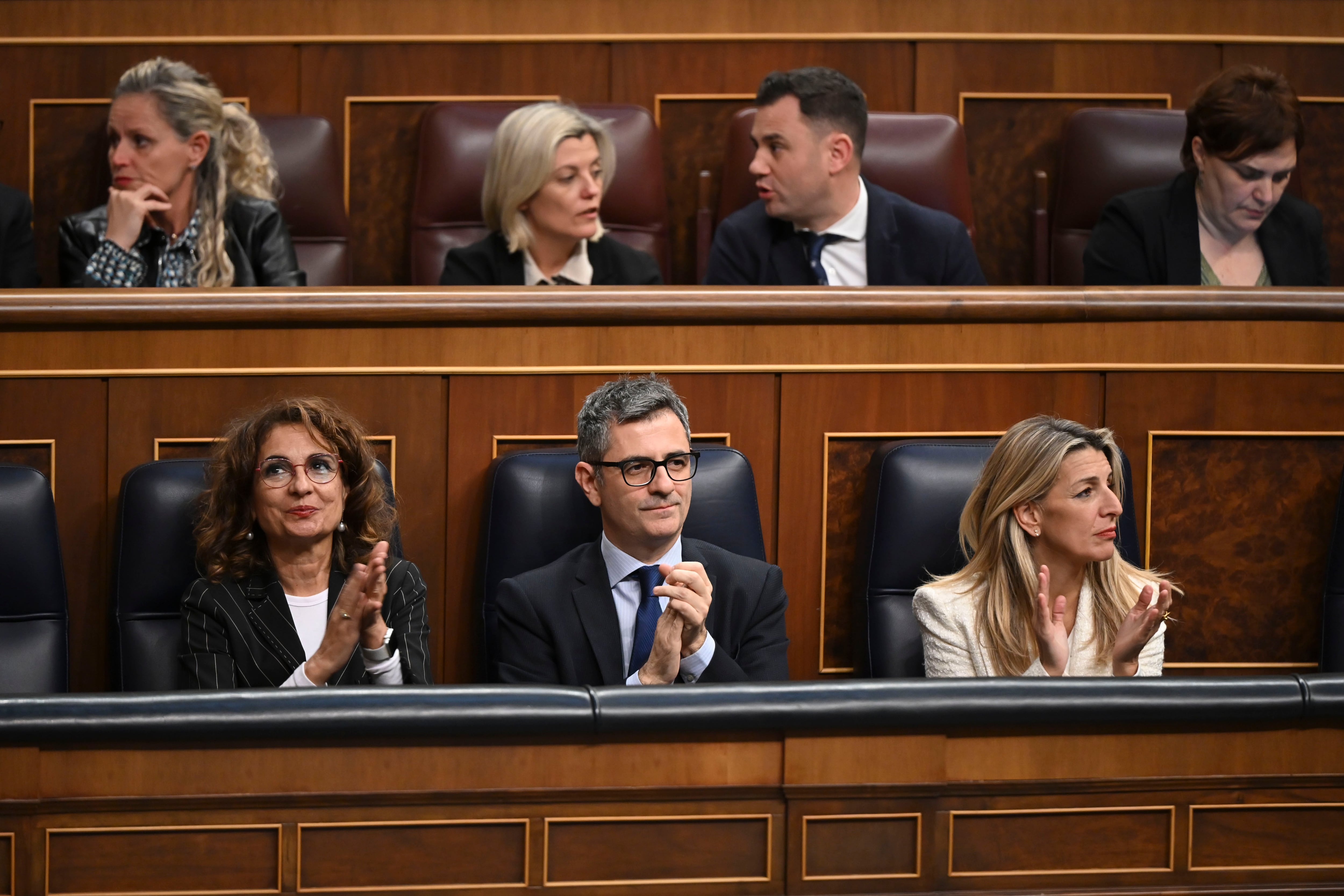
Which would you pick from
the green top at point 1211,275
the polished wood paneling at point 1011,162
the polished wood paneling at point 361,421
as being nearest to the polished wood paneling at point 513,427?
the polished wood paneling at point 361,421

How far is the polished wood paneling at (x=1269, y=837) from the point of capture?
2.69 ft

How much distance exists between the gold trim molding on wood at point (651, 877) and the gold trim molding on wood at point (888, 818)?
0.08 feet

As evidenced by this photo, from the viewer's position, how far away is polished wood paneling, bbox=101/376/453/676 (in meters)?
1.20

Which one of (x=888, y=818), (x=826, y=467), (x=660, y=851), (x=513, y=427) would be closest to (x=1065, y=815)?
(x=888, y=818)

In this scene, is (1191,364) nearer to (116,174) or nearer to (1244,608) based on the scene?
(1244,608)

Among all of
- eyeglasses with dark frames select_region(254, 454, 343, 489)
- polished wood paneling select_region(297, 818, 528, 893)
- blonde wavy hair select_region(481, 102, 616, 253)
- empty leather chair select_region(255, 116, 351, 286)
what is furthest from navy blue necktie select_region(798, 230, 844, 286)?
polished wood paneling select_region(297, 818, 528, 893)

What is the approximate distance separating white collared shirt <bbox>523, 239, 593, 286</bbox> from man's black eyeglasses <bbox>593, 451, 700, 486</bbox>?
1.73 ft

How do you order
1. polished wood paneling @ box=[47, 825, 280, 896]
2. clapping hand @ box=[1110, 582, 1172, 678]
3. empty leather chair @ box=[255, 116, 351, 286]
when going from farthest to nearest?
empty leather chair @ box=[255, 116, 351, 286] → clapping hand @ box=[1110, 582, 1172, 678] → polished wood paneling @ box=[47, 825, 280, 896]

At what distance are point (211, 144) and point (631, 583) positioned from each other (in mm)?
814

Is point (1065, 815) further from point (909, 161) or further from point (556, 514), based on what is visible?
point (909, 161)

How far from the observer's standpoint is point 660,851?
79 centimetres

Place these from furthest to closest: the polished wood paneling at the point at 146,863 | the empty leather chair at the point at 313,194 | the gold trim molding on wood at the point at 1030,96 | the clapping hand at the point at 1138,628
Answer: the gold trim molding on wood at the point at 1030,96 → the empty leather chair at the point at 313,194 → the clapping hand at the point at 1138,628 → the polished wood paneling at the point at 146,863

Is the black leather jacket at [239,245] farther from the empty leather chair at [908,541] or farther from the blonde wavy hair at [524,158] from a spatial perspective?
the empty leather chair at [908,541]

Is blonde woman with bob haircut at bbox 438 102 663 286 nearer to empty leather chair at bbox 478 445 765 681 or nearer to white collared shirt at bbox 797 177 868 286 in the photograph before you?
white collared shirt at bbox 797 177 868 286
